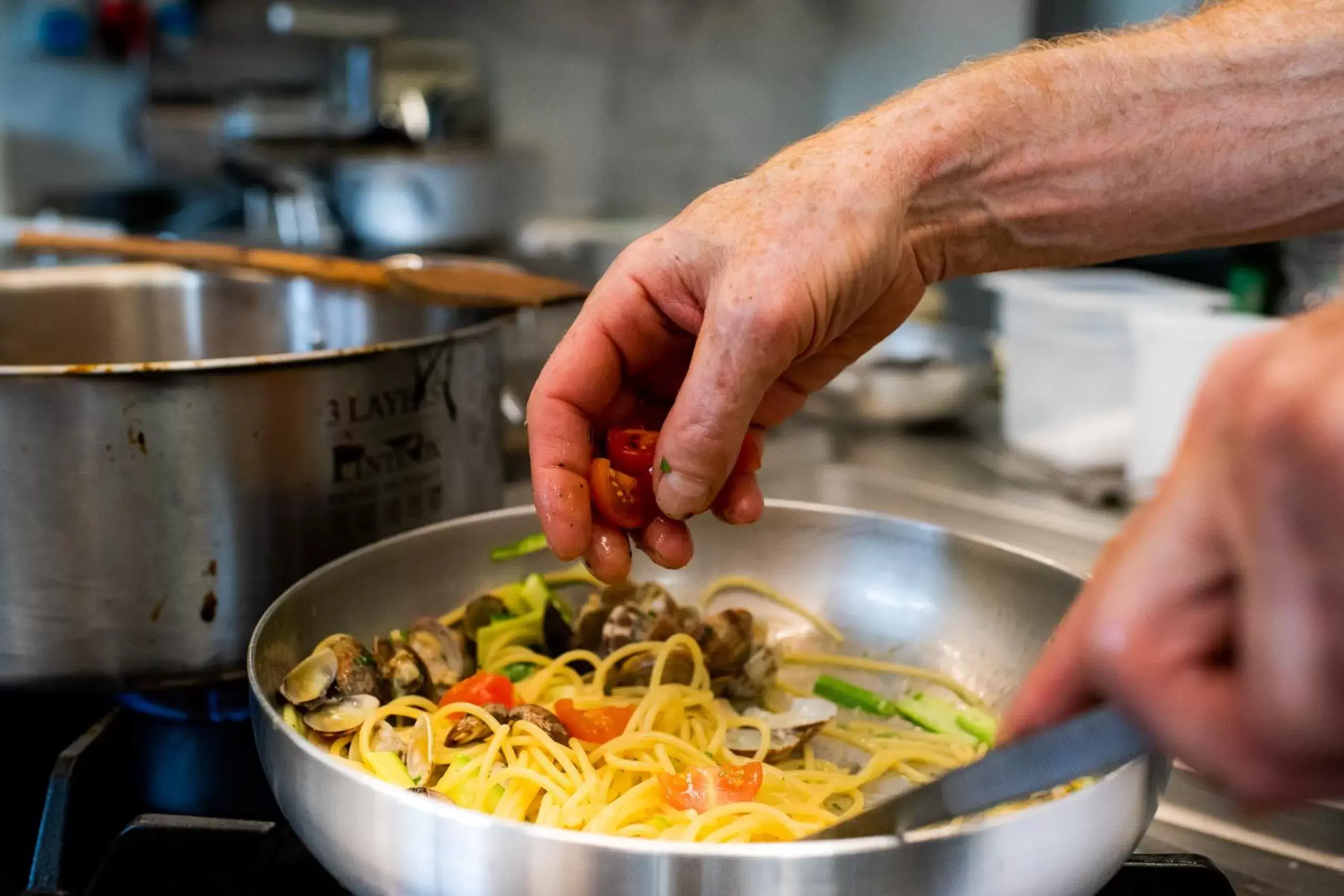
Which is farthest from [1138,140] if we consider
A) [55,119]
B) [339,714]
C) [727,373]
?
[55,119]

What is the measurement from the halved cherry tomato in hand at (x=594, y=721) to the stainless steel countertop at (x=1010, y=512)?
1.34ft

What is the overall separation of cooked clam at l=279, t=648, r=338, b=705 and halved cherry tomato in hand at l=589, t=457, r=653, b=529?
0.22 m

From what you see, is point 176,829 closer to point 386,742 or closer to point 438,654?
point 386,742

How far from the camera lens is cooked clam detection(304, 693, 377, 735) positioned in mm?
793

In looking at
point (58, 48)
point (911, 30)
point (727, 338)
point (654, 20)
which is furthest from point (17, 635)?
point (58, 48)

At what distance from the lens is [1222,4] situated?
1011 millimetres

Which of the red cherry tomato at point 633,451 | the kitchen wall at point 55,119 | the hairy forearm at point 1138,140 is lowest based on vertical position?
the red cherry tomato at point 633,451

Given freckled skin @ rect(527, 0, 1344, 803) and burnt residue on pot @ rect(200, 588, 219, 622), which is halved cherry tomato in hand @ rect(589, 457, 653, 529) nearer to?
freckled skin @ rect(527, 0, 1344, 803)

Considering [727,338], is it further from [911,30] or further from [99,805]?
[911,30]

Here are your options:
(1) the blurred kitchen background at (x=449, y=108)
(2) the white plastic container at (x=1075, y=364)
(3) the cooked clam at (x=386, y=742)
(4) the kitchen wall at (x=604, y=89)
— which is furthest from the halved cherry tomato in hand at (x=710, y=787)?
(4) the kitchen wall at (x=604, y=89)

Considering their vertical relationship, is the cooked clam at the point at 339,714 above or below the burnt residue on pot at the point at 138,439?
below

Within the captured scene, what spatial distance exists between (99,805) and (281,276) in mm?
552

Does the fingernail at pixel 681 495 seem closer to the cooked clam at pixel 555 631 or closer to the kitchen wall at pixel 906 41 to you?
the cooked clam at pixel 555 631

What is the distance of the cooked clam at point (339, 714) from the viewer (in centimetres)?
79
